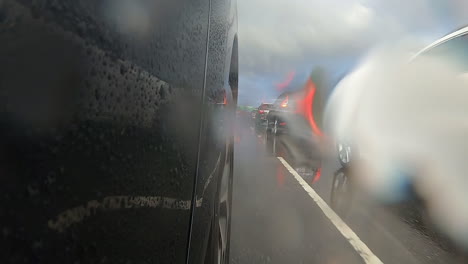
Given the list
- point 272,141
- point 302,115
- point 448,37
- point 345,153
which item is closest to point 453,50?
point 448,37

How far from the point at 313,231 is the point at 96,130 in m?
4.15

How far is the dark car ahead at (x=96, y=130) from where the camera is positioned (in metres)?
0.60

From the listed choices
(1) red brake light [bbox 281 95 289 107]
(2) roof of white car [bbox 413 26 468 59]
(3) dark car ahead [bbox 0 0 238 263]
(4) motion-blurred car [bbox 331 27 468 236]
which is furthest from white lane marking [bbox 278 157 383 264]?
(1) red brake light [bbox 281 95 289 107]

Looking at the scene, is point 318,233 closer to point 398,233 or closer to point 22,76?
point 398,233

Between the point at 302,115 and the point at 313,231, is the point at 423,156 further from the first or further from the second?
the point at 302,115

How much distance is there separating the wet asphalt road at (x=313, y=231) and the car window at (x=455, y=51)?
163 cm

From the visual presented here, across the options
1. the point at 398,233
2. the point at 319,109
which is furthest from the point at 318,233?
the point at 319,109

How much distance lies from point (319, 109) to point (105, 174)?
34.4 feet

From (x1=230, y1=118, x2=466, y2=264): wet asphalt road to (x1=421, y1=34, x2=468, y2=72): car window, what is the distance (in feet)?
5.35

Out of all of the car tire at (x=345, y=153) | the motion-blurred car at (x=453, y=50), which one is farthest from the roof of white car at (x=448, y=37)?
the car tire at (x=345, y=153)

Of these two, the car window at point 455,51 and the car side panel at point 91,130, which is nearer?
the car side panel at point 91,130

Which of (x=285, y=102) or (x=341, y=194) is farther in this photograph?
(x=285, y=102)

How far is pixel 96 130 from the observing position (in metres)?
0.75

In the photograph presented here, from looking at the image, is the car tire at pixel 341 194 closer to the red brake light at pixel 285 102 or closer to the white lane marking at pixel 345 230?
the white lane marking at pixel 345 230
